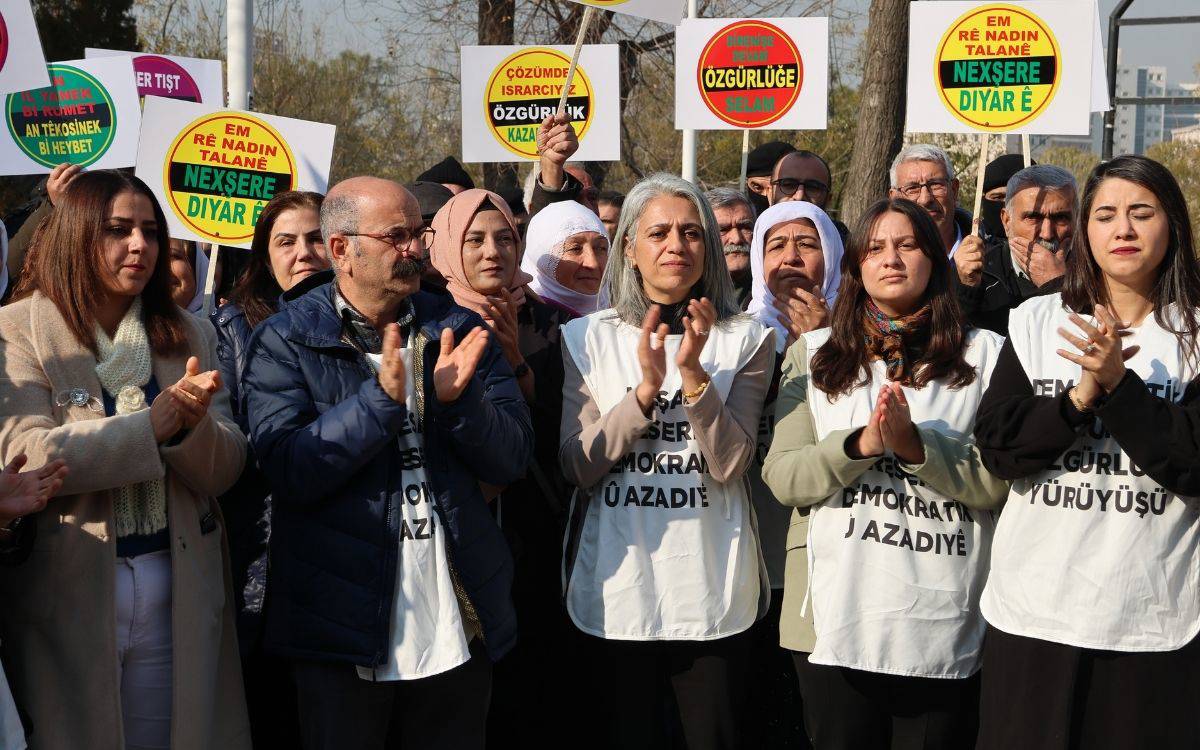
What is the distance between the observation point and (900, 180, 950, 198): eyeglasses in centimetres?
596

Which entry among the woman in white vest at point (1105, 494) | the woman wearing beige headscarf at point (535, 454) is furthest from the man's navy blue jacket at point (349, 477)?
the woman in white vest at point (1105, 494)

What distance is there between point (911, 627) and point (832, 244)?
1.65 meters

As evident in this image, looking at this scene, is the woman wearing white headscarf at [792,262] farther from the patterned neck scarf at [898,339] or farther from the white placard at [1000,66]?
the white placard at [1000,66]

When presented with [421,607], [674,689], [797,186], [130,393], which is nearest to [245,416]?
[130,393]

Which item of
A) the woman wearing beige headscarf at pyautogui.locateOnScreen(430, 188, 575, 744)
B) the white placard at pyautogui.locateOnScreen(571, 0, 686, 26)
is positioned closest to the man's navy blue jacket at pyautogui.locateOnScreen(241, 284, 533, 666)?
the woman wearing beige headscarf at pyautogui.locateOnScreen(430, 188, 575, 744)

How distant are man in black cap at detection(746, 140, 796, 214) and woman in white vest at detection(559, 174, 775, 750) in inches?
135

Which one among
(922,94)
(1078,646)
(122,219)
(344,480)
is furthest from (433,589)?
(922,94)

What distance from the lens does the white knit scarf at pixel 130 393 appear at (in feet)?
11.2

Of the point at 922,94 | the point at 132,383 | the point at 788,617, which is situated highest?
the point at 922,94

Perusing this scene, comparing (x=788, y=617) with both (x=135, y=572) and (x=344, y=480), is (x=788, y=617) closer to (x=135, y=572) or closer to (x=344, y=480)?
(x=344, y=480)

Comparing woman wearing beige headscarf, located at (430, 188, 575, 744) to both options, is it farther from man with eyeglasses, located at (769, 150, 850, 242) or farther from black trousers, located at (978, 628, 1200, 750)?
man with eyeglasses, located at (769, 150, 850, 242)

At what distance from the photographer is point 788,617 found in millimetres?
3820

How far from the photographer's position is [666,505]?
3.82m

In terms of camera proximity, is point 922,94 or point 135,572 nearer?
point 135,572
